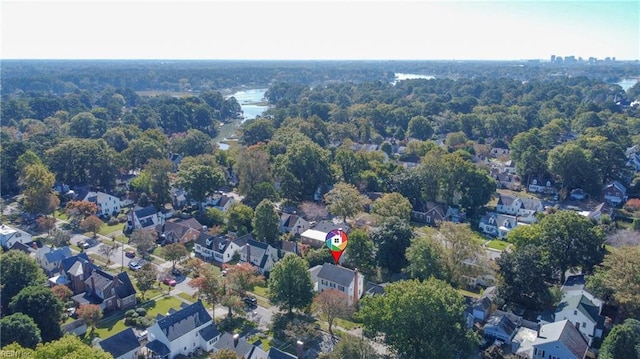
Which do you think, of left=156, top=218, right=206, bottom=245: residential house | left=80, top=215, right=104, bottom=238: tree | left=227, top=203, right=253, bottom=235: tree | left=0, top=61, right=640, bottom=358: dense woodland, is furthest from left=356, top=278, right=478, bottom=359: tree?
left=80, top=215, right=104, bottom=238: tree

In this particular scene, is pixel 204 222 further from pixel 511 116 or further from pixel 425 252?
pixel 511 116

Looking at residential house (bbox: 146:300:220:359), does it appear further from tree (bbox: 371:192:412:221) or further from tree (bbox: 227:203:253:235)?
tree (bbox: 371:192:412:221)

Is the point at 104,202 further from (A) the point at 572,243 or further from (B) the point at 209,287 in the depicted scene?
(A) the point at 572,243

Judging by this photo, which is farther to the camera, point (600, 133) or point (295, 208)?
point (600, 133)

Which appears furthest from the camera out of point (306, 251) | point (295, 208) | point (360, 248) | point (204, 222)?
point (295, 208)

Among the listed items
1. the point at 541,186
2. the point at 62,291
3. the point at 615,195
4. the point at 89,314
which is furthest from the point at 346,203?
the point at 615,195

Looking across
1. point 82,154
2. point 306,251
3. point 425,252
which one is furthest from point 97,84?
point 425,252

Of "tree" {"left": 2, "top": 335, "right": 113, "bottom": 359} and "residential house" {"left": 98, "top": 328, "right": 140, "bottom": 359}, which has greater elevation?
"tree" {"left": 2, "top": 335, "right": 113, "bottom": 359}
